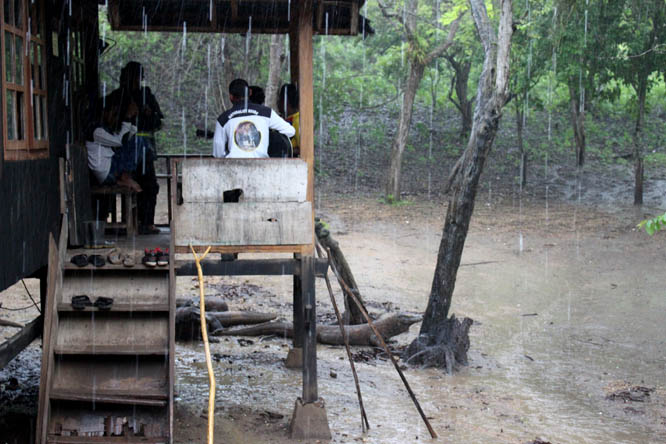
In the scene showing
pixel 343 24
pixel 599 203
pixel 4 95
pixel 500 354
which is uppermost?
pixel 343 24

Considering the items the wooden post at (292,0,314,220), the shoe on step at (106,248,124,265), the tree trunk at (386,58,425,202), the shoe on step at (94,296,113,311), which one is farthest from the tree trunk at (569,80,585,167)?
the shoe on step at (94,296,113,311)

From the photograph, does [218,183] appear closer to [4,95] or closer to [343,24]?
[4,95]

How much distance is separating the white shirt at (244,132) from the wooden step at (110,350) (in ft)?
6.93

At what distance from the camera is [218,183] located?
7.43 metres

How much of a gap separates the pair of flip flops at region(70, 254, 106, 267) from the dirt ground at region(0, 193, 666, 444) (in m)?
1.92

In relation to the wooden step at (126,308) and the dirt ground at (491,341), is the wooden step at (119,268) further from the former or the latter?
the dirt ground at (491,341)

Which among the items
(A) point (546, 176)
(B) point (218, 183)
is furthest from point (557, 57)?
(B) point (218, 183)

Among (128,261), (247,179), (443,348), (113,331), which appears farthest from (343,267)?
(113,331)

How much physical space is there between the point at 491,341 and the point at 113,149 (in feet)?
23.7

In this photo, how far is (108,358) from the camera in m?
6.59

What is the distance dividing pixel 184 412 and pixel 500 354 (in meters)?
5.64

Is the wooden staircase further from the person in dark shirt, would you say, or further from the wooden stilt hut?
the person in dark shirt

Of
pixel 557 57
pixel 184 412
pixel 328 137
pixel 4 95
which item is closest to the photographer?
pixel 4 95

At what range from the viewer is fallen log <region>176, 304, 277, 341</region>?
36.8ft
